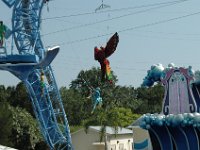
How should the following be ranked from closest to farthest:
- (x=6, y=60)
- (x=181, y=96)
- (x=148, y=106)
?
(x=181, y=96) → (x=6, y=60) → (x=148, y=106)

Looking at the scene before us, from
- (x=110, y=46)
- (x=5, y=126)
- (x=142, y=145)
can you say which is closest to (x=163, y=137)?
(x=110, y=46)

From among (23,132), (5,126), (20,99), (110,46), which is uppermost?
(110,46)

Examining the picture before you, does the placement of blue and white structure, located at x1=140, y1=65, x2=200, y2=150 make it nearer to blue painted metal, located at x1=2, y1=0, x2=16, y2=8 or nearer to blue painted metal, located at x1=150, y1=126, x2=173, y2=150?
blue painted metal, located at x1=150, y1=126, x2=173, y2=150

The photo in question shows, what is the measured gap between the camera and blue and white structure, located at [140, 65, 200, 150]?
640 inches

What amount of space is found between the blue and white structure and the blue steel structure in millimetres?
7860

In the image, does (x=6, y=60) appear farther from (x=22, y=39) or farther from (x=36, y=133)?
(x=36, y=133)

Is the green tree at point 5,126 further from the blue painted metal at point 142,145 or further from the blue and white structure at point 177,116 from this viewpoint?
the blue and white structure at point 177,116

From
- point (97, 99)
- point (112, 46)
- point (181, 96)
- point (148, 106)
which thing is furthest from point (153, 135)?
point (148, 106)

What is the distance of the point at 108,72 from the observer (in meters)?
17.6

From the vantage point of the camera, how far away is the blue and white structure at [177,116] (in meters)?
16.3

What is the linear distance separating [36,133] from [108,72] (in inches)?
820

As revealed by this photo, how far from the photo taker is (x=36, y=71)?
26219 millimetres

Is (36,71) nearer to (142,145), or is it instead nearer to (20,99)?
(142,145)

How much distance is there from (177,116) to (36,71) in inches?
457
